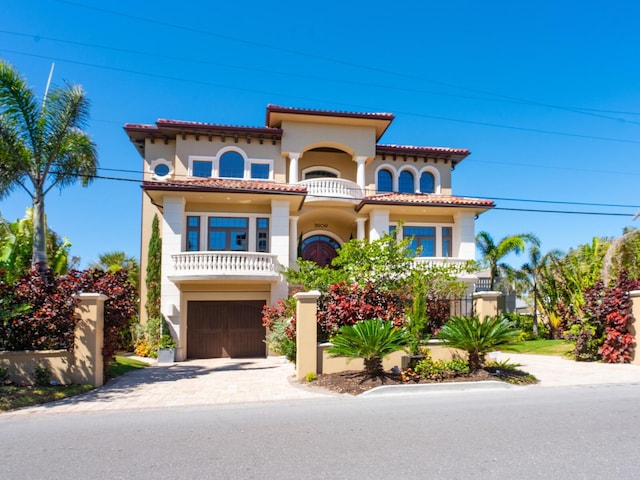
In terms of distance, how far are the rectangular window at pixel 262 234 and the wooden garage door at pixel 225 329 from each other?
2.40 metres

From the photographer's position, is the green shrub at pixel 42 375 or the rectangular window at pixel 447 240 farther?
the rectangular window at pixel 447 240

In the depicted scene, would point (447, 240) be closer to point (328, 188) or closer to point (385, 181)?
point (385, 181)

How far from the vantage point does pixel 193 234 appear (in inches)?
765

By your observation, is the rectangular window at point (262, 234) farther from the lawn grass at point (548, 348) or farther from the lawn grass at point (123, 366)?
the lawn grass at point (548, 348)

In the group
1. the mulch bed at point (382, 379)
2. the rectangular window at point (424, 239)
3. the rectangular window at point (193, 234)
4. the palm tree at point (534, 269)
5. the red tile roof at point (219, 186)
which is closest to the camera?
the mulch bed at point (382, 379)

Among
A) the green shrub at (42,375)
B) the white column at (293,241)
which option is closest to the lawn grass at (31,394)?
the green shrub at (42,375)

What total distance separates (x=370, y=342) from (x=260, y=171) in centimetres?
1285

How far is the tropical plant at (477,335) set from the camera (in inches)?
432

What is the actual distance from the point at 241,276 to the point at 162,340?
3.86 m

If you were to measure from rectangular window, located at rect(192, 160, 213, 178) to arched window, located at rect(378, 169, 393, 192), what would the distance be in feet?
28.0

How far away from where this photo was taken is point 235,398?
9875 millimetres

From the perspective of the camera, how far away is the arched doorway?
888 inches

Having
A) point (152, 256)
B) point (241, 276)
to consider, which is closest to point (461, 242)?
point (241, 276)

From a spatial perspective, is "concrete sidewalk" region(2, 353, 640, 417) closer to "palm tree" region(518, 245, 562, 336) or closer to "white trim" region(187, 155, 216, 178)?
"white trim" region(187, 155, 216, 178)
